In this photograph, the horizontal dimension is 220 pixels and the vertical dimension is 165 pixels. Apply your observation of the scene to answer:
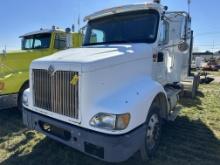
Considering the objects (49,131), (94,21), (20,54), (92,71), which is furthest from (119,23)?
(20,54)

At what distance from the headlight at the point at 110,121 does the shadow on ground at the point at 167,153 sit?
110cm

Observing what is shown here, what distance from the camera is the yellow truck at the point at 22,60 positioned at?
631 cm

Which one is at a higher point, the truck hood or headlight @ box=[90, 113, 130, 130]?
the truck hood

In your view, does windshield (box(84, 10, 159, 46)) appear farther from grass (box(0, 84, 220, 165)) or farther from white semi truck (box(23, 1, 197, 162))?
grass (box(0, 84, 220, 165))

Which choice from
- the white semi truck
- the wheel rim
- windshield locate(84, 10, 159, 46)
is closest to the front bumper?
the white semi truck

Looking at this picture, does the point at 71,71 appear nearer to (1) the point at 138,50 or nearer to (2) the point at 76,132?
(2) the point at 76,132

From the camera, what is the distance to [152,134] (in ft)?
14.3

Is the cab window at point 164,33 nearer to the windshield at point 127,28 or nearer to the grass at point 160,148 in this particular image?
the windshield at point 127,28

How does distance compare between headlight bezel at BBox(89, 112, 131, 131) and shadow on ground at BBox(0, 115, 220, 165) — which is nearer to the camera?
headlight bezel at BBox(89, 112, 131, 131)

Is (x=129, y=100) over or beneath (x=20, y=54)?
beneath

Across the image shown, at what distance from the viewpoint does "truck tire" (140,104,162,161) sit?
407 centimetres

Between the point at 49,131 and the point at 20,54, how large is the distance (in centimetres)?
376

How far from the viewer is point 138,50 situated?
4.26 meters

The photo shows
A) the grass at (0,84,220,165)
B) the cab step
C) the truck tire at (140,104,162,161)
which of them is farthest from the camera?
the cab step
